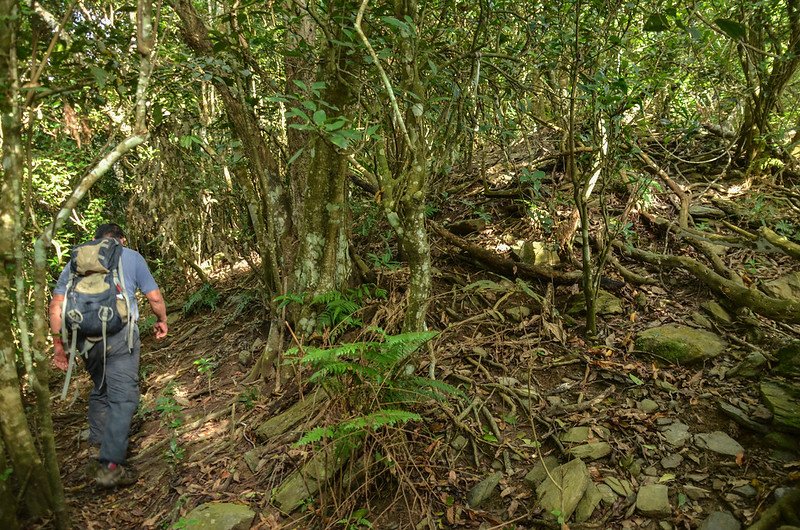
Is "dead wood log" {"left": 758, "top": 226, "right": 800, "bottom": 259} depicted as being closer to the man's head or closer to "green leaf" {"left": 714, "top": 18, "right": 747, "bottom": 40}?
"green leaf" {"left": 714, "top": 18, "right": 747, "bottom": 40}

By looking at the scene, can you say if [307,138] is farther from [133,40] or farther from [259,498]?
[259,498]

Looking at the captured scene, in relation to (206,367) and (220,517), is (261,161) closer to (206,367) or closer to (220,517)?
(206,367)

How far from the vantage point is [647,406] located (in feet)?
12.4

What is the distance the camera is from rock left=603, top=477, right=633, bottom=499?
10.4 feet

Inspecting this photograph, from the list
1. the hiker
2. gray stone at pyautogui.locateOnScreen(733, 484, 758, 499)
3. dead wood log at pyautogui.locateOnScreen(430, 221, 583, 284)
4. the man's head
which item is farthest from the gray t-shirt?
gray stone at pyautogui.locateOnScreen(733, 484, 758, 499)

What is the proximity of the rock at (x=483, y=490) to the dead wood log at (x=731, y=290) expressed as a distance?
272 centimetres

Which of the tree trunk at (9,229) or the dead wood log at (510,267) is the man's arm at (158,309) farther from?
the dead wood log at (510,267)

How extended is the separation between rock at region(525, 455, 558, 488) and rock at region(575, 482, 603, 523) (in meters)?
0.28

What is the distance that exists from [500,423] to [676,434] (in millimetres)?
1239

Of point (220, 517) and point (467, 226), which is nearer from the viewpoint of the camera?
point (220, 517)

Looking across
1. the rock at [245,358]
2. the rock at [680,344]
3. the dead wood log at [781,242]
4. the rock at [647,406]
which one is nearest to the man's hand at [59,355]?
the rock at [245,358]

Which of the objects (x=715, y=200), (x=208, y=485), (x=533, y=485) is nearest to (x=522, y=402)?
(x=533, y=485)

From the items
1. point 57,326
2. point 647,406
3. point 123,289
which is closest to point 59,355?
point 57,326

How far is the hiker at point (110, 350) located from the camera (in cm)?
418
